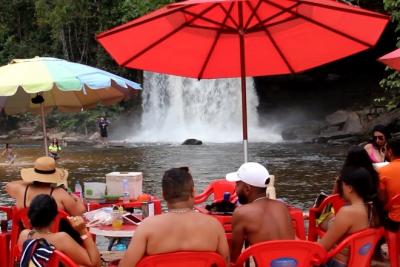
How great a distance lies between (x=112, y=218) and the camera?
4.83 metres

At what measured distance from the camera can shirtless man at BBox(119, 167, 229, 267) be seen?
331cm

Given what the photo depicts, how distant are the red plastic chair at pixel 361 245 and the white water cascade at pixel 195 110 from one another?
2494cm

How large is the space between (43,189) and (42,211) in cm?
133

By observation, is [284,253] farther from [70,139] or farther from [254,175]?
[70,139]

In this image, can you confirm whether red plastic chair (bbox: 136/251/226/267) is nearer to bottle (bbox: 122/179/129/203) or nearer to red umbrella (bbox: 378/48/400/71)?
bottle (bbox: 122/179/129/203)

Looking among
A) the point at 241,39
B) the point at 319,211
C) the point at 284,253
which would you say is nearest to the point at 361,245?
the point at 284,253

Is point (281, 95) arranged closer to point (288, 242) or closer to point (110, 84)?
point (110, 84)

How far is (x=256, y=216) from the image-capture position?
3760 mm

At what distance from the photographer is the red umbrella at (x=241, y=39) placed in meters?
4.69

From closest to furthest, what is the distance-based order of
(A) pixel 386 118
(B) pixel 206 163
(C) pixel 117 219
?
(C) pixel 117 219 → (B) pixel 206 163 → (A) pixel 386 118

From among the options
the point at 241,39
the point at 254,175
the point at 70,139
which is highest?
the point at 241,39

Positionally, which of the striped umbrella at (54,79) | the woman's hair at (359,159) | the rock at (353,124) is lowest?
the rock at (353,124)

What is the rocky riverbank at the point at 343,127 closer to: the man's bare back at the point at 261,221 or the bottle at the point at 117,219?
the bottle at the point at 117,219

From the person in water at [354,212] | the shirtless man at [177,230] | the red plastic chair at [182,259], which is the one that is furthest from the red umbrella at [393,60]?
the red plastic chair at [182,259]
